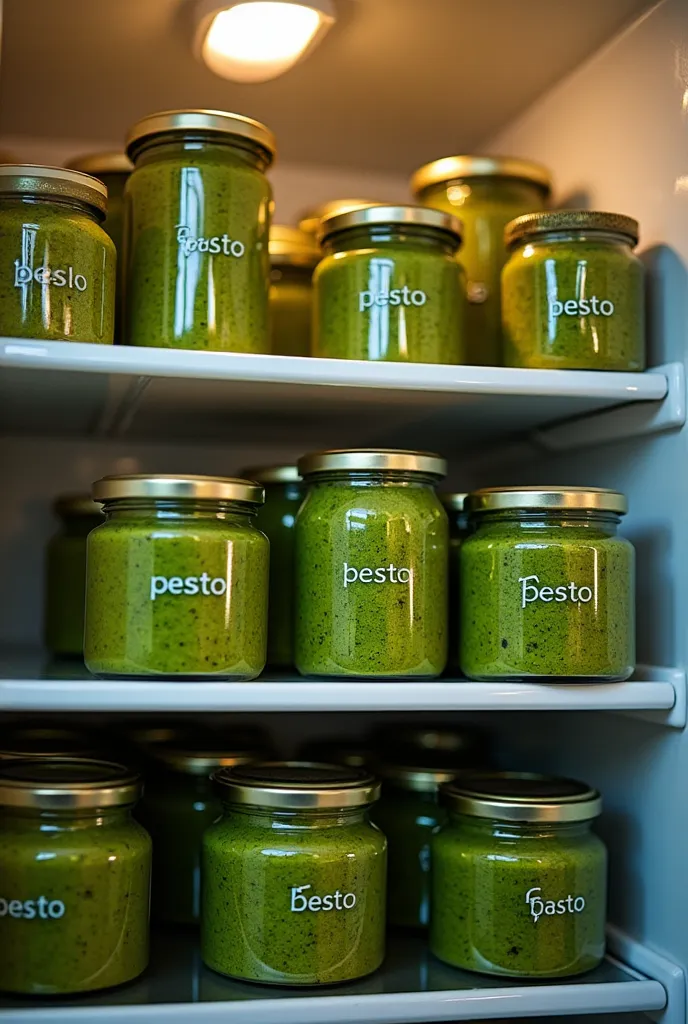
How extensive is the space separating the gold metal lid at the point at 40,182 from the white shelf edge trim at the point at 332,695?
39 centimetres

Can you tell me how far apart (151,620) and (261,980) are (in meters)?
0.31

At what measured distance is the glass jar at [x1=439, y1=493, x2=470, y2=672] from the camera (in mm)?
1091

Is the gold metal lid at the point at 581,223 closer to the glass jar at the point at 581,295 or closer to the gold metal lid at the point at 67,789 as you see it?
the glass jar at the point at 581,295

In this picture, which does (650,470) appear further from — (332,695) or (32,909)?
(32,909)

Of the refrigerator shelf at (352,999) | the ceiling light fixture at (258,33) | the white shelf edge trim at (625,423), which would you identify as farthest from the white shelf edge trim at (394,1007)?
the ceiling light fixture at (258,33)

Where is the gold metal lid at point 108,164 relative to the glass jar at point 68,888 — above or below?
above

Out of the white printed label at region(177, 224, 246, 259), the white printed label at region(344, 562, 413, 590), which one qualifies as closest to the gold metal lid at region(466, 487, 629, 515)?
the white printed label at region(344, 562, 413, 590)

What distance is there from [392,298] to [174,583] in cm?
32

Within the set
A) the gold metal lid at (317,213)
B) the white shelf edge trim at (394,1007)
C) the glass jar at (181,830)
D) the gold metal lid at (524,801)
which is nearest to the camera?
the white shelf edge trim at (394,1007)

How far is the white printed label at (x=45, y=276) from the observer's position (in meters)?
0.92

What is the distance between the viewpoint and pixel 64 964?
2.99ft

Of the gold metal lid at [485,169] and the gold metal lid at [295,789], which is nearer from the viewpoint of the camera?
the gold metal lid at [295,789]

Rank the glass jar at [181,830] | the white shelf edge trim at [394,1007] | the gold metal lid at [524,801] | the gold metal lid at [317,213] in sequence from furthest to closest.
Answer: the gold metal lid at [317,213]
the glass jar at [181,830]
the gold metal lid at [524,801]
the white shelf edge trim at [394,1007]

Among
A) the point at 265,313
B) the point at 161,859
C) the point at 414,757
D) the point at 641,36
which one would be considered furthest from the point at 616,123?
the point at 161,859
